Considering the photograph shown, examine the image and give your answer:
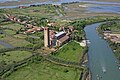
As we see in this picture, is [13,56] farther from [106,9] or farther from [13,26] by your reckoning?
[106,9]

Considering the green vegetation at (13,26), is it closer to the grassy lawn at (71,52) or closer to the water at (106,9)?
the grassy lawn at (71,52)

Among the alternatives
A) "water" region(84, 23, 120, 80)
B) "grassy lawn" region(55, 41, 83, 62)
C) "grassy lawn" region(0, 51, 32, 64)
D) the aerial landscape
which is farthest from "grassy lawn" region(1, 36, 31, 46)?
"water" region(84, 23, 120, 80)

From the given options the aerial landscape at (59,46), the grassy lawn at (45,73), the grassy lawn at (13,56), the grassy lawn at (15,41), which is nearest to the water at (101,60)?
the aerial landscape at (59,46)

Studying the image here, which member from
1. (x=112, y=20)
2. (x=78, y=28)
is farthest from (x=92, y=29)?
(x=112, y=20)

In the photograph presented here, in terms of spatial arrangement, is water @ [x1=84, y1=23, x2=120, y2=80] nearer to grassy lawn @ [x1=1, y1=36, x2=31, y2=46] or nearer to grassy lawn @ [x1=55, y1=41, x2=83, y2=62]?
grassy lawn @ [x1=55, y1=41, x2=83, y2=62]

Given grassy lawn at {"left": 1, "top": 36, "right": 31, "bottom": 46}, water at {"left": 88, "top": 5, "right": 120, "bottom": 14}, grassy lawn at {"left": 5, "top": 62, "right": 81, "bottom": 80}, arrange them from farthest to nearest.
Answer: water at {"left": 88, "top": 5, "right": 120, "bottom": 14}, grassy lawn at {"left": 1, "top": 36, "right": 31, "bottom": 46}, grassy lawn at {"left": 5, "top": 62, "right": 81, "bottom": 80}

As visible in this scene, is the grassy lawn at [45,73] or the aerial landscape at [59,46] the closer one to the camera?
the grassy lawn at [45,73]
